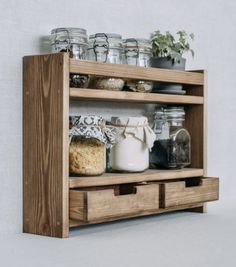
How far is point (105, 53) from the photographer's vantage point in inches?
69.9

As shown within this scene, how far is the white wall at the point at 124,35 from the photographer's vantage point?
1.66m

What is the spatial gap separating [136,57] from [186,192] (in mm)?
399

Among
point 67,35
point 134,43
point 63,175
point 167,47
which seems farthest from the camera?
point 167,47

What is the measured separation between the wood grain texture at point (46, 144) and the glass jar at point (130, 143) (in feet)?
0.79

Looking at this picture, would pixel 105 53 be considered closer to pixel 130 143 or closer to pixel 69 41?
pixel 69 41

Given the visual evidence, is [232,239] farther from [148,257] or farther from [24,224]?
[24,224]

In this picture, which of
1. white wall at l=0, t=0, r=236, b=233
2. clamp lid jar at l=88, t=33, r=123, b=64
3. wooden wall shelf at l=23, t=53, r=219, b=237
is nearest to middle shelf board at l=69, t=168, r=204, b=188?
wooden wall shelf at l=23, t=53, r=219, b=237

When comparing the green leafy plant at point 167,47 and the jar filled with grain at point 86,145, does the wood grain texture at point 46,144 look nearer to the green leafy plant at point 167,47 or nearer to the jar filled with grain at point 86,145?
the jar filled with grain at point 86,145

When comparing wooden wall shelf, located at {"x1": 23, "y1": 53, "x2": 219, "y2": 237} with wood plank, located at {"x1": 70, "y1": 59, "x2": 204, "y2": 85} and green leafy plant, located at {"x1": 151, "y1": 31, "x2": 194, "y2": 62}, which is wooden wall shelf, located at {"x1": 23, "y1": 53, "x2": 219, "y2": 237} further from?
green leafy plant, located at {"x1": 151, "y1": 31, "x2": 194, "y2": 62}

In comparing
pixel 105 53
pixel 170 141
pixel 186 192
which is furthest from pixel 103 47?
pixel 186 192

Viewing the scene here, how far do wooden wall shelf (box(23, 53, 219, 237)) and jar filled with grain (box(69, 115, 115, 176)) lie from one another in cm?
4

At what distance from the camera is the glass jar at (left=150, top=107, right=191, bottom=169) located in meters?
1.91

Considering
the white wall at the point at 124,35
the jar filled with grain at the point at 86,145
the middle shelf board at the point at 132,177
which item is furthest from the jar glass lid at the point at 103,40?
the middle shelf board at the point at 132,177

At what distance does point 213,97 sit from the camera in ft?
7.72
